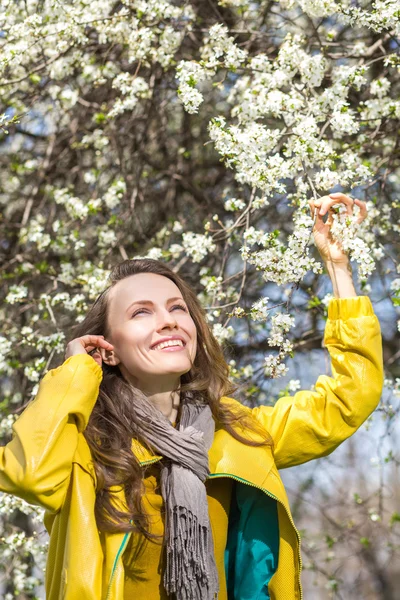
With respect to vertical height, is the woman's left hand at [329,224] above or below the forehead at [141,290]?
above

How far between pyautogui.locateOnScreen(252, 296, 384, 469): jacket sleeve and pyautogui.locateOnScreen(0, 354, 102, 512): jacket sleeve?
509 millimetres

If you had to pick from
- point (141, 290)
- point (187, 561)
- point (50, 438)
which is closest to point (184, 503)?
point (187, 561)

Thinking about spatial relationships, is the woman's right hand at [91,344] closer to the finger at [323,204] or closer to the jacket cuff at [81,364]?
the jacket cuff at [81,364]

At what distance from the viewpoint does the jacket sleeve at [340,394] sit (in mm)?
2105

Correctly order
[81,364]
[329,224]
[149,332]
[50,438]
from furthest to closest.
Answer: [329,224], [149,332], [81,364], [50,438]

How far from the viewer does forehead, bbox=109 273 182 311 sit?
221cm

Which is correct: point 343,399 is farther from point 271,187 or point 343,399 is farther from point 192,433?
point 271,187

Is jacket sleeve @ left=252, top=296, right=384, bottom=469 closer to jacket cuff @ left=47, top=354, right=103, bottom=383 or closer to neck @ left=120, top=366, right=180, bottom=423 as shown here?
neck @ left=120, top=366, right=180, bottom=423

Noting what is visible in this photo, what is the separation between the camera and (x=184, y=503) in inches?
77.0

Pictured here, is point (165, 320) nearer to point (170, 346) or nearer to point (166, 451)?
point (170, 346)

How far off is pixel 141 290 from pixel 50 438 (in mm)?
508

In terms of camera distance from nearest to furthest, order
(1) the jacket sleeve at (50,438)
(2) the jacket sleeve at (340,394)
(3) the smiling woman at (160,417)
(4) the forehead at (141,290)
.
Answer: (1) the jacket sleeve at (50,438) → (3) the smiling woman at (160,417) → (2) the jacket sleeve at (340,394) → (4) the forehead at (141,290)

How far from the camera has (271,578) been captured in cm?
207

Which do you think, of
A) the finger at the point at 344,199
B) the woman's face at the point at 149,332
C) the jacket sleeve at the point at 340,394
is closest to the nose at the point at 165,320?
the woman's face at the point at 149,332
